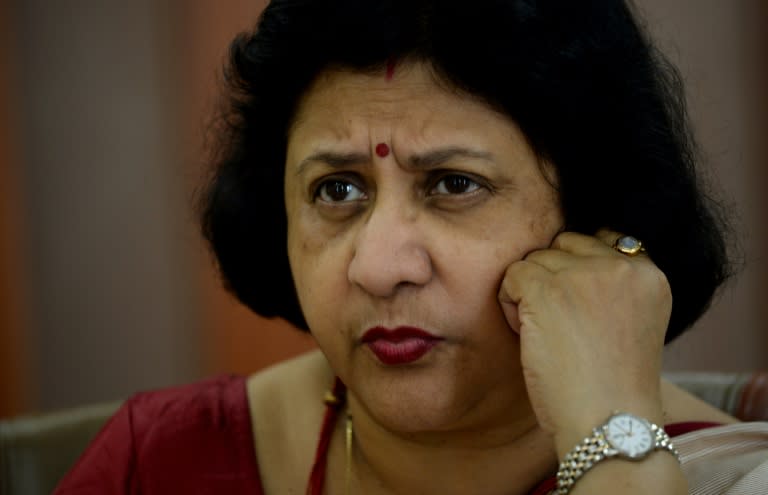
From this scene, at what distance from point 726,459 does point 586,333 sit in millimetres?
360

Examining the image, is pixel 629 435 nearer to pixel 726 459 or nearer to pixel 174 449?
pixel 726 459

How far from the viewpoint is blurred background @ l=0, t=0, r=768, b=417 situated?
3318 mm

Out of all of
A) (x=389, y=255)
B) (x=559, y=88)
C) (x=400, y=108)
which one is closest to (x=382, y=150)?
(x=400, y=108)

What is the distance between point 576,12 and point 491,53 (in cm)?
17

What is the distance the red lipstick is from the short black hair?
1.07ft

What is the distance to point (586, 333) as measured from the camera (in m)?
1.36

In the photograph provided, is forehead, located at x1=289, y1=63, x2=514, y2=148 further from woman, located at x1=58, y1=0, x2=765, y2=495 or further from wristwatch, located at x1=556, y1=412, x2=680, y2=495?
wristwatch, located at x1=556, y1=412, x2=680, y2=495

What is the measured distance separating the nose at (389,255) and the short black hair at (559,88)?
22 cm

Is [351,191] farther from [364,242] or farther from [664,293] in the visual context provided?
[664,293]

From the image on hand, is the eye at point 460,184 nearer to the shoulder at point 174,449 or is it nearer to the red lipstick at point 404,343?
the red lipstick at point 404,343

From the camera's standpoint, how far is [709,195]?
1738 mm

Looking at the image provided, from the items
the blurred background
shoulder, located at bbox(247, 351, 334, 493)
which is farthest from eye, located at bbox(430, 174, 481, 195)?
the blurred background

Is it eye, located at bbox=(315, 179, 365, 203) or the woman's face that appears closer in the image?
the woman's face

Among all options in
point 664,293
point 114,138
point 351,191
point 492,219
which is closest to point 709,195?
point 664,293
